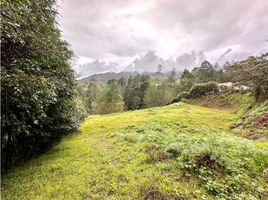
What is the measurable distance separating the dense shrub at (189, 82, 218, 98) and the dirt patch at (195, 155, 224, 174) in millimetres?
46933

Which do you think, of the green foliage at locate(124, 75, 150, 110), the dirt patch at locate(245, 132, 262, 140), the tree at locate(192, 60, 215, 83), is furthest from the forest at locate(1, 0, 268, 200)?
the tree at locate(192, 60, 215, 83)

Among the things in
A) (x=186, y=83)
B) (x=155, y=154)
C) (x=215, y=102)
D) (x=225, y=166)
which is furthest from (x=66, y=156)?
(x=186, y=83)

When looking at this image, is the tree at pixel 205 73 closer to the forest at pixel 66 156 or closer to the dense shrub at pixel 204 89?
the dense shrub at pixel 204 89

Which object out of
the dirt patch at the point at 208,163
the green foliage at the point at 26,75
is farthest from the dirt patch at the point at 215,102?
the green foliage at the point at 26,75

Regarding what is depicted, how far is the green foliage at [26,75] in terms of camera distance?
19.5 ft

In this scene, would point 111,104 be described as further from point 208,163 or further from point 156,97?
point 208,163

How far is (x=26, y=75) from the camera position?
673 centimetres

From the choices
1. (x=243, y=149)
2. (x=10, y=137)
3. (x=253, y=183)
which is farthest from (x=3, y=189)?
(x=243, y=149)

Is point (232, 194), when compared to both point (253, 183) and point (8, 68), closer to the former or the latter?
point (253, 183)

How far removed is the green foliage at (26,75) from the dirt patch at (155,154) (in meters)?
4.82

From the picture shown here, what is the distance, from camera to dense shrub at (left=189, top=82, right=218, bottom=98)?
172 ft

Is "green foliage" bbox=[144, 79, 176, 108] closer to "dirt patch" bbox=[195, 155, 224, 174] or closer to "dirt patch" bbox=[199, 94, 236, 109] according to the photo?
"dirt patch" bbox=[199, 94, 236, 109]

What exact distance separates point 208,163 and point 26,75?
6.98 meters

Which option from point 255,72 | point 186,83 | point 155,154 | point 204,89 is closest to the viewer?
point 155,154
